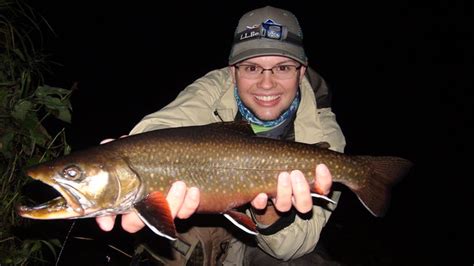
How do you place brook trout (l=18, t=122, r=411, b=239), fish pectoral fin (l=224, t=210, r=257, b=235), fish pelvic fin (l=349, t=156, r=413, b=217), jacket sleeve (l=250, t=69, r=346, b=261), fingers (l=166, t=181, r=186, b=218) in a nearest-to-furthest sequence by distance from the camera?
brook trout (l=18, t=122, r=411, b=239) → fingers (l=166, t=181, r=186, b=218) → fish pectoral fin (l=224, t=210, r=257, b=235) → fish pelvic fin (l=349, t=156, r=413, b=217) → jacket sleeve (l=250, t=69, r=346, b=261)

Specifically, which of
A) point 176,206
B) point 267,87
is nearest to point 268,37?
point 267,87

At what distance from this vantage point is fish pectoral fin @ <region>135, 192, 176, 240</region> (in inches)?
105

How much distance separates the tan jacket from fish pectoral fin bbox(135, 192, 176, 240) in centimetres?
102

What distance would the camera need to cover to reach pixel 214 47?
38.8 m

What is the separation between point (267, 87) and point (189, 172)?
→ 1.42 metres

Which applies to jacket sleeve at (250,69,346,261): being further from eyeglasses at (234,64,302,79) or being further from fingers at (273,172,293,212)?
eyeglasses at (234,64,302,79)

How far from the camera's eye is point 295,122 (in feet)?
14.1

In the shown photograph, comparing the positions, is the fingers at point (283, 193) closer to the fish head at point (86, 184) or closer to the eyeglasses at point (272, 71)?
the fish head at point (86, 184)

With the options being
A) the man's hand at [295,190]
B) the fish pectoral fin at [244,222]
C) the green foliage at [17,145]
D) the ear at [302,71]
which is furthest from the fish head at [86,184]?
the ear at [302,71]

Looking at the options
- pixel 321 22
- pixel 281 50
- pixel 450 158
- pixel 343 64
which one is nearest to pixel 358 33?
pixel 321 22

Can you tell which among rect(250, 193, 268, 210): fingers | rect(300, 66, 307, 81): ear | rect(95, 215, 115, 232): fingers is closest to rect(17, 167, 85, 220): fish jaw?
rect(95, 215, 115, 232): fingers

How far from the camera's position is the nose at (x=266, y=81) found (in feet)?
13.3

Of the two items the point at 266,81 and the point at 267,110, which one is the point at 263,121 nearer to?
the point at 267,110

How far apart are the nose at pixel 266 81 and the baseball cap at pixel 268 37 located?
0.22 m
